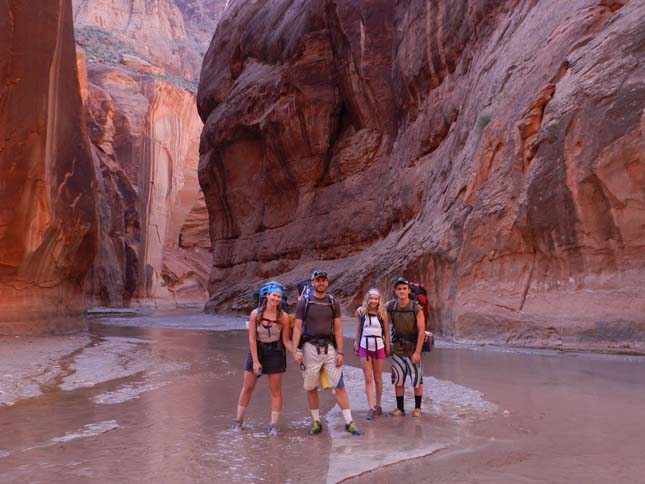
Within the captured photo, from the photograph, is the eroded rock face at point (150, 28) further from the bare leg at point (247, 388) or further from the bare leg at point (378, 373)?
the bare leg at point (247, 388)

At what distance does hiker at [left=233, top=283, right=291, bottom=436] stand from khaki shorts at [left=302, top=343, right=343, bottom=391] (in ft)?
0.60

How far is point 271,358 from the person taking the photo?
4.87 metres

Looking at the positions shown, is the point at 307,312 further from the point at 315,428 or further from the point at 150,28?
the point at 150,28

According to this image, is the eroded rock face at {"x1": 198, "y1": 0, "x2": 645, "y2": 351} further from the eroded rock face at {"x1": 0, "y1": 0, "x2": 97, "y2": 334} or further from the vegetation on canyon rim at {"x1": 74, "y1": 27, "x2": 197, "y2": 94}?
the vegetation on canyon rim at {"x1": 74, "y1": 27, "x2": 197, "y2": 94}

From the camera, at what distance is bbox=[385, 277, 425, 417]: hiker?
537 centimetres

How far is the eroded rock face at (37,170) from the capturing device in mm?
13500

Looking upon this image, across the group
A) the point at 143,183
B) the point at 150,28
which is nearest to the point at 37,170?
the point at 143,183

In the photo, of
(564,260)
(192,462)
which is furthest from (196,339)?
(192,462)

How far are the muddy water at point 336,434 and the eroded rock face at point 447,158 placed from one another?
11.8 ft

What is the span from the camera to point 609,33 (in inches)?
438

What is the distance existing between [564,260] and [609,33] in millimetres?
4285

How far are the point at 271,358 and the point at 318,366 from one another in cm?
39

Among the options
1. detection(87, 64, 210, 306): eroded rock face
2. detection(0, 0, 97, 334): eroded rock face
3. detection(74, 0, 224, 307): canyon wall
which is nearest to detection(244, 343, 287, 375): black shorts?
detection(0, 0, 97, 334): eroded rock face

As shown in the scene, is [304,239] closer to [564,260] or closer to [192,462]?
[564,260]
